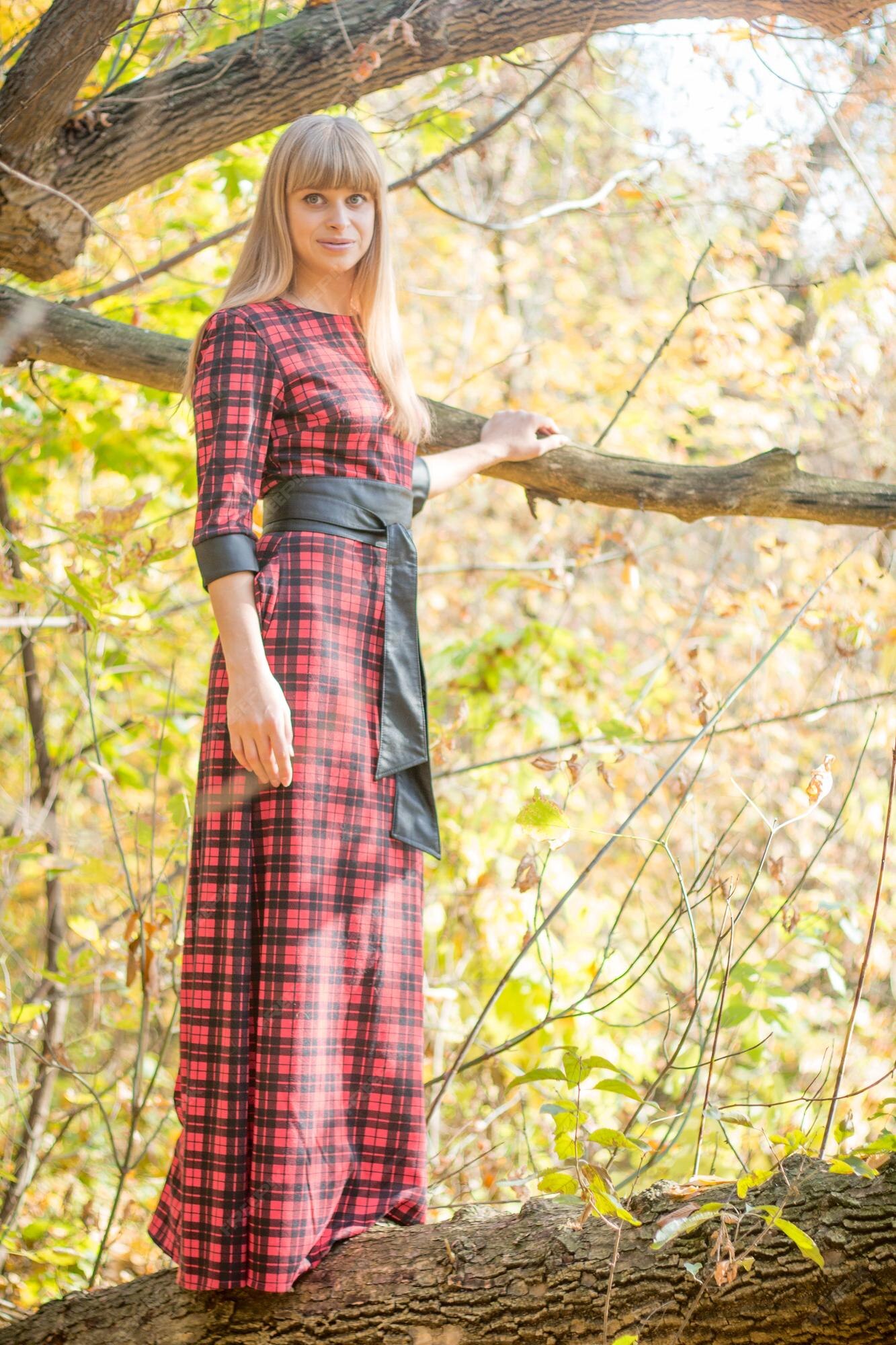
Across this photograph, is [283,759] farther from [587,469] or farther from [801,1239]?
[587,469]

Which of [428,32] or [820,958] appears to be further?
[820,958]

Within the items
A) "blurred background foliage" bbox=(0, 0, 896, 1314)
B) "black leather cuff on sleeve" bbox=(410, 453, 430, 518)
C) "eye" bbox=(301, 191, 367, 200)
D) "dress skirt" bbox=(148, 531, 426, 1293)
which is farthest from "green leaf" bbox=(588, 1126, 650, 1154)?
"eye" bbox=(301, 191, 367, 200)

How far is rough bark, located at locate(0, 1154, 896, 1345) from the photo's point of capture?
54.5 inches

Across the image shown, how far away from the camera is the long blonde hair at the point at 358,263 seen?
6.36ft

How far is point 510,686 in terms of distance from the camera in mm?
3449

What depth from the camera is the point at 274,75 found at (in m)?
2.30

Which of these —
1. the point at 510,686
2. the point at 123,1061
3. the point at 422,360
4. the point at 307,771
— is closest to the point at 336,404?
the point at 307,771

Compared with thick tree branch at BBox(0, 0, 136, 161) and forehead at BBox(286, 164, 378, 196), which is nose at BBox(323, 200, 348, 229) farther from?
thick tree branch at BBox(0, 0, 136, 161)

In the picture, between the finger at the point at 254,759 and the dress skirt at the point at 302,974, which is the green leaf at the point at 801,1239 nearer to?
the dress skirt at the point at 302,974

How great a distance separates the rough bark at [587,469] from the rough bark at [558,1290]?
1401 millimetres

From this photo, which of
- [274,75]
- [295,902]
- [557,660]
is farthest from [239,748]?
[557,660]

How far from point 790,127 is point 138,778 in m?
3.56

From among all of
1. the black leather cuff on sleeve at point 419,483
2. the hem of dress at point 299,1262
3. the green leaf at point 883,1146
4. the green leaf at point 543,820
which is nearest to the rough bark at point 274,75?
the black leather cuff on sleeve at point 419,483

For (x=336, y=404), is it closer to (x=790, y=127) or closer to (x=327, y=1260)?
(x=327, y=1260)
